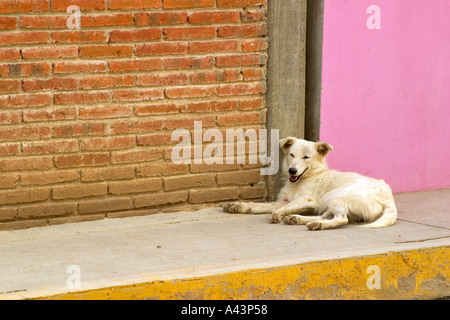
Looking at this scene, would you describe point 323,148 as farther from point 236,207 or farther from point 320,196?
point 236,207

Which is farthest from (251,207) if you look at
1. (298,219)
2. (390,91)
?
(390,91)

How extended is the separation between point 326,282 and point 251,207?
165cm

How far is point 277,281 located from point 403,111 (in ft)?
10.1

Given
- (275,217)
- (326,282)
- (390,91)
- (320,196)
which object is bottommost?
(326,282)

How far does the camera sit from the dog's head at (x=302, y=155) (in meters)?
6.28

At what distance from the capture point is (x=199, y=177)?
627 cm

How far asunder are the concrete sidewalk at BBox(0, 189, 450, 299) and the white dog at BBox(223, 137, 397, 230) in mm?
123

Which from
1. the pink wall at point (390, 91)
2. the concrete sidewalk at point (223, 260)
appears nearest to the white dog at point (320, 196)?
the concrete sidewalk at point (223, 260)

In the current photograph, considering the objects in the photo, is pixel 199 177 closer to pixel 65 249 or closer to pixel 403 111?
pixel 65 249

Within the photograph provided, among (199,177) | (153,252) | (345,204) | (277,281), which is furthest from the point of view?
(199,177)

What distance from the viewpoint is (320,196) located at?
624cm

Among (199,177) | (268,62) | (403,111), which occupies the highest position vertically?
(268,62)

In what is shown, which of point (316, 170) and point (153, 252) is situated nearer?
point (153, 252)

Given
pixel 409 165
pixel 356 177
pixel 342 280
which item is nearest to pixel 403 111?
pixel 409 165
